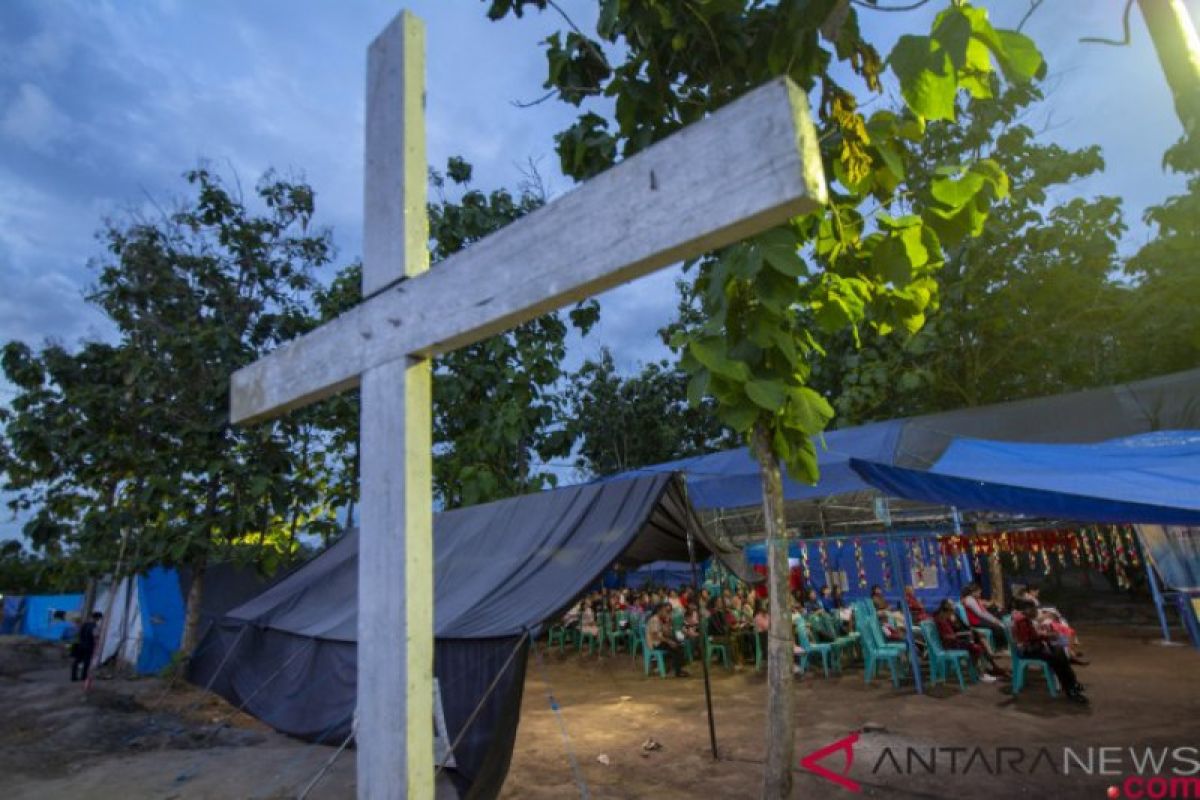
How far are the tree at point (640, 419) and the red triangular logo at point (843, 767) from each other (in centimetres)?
1429

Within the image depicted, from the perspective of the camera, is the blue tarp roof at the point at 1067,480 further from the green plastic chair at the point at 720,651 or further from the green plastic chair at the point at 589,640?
the green plastic chair at the point at 589,640

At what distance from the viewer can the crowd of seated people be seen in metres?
7.71

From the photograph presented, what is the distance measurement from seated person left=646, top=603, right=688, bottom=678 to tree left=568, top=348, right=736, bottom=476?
9283 millimetres

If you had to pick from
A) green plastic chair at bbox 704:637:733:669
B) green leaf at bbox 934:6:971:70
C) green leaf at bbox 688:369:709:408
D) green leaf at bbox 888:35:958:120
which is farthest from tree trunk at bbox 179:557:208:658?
green leaf at bbox 934:6:971:70

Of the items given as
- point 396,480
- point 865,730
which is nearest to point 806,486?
point 865,730

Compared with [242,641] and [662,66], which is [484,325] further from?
[242,641]

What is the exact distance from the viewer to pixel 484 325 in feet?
5.12

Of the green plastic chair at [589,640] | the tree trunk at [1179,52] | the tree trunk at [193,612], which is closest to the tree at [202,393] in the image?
the tree trunk at [193,612]

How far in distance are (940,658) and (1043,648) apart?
1164 mm

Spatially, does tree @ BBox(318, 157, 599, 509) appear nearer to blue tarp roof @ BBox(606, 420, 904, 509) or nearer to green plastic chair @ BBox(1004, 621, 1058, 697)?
blue tarp roof @ BBox(606, 420, 904, 509)

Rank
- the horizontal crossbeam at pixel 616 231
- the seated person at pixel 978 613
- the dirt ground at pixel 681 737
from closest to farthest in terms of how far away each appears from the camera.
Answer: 1. the horizontal crossbeam at pixel 616 231
2. the dirt ground at pixel 681 737
3. the seated person at pixel 978 613

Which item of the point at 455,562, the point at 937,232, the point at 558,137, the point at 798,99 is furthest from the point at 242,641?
the point at 798,99

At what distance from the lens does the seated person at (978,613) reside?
29.3 ft

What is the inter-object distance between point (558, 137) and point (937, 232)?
218 cm
